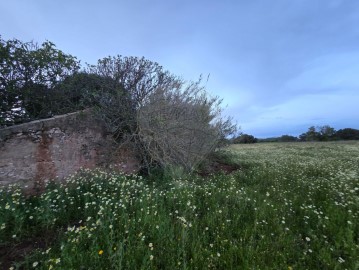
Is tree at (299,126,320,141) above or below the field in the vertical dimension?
above

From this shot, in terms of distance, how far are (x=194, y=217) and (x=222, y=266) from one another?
4.37 ft

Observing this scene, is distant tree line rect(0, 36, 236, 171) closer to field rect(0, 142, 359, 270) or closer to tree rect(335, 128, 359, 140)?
field rect(0, 142, 359, 270)

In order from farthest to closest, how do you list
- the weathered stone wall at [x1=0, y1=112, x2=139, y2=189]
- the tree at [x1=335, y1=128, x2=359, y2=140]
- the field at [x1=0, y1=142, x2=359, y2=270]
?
the tree at [x1=335, y1=128, x2=359, y2=140] < the weathered stone wall at [x1=0, y1=112, x2=139, y2=189] < the field at [x1=0, y1=142, x2=359, y2=270]

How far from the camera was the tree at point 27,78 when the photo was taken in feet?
23.0

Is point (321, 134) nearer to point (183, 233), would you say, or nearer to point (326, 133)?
point (326, 133)

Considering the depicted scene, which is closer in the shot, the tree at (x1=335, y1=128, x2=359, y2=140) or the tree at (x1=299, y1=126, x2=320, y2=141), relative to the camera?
the tree at (x1=335, y1=128, x2=359, y2=140)

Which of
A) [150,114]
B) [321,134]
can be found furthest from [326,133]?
[150,114]

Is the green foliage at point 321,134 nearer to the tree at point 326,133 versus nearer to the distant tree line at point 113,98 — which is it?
the tree at point 326,133

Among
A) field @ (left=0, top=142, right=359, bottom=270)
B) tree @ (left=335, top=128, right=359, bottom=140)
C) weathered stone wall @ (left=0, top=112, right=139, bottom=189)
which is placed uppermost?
tree @ (left=335, top=128, right=359, bottom=140)

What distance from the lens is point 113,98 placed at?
25.5 ft

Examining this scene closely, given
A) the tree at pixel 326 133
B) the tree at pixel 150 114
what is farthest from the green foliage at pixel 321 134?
the tree at pixel 150 114

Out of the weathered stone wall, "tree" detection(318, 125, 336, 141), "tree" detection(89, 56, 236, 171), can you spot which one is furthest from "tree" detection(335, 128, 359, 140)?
the weathered stone wall

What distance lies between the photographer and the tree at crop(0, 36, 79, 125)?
23.0ft

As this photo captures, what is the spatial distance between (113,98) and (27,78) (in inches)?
115
